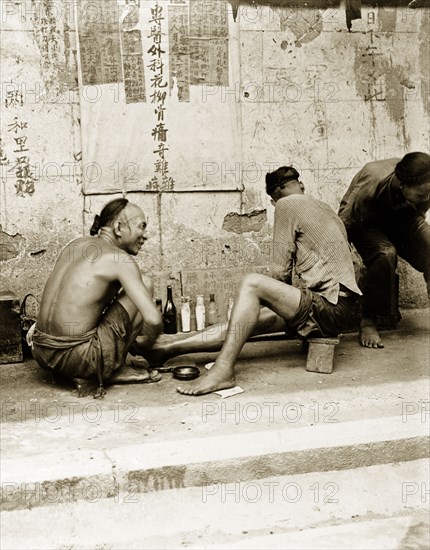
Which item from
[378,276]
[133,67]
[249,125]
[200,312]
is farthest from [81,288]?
[249,125]

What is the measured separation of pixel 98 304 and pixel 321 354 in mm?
1824

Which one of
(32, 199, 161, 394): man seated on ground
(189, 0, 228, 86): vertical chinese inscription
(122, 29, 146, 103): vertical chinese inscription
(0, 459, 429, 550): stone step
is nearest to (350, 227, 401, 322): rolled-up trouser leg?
(189, 0, 228, 86): vertical chinese inscription

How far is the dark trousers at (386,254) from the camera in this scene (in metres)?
6.57

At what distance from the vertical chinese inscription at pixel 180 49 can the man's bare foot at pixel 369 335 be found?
109 inches

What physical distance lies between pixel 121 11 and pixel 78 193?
1.77 metres

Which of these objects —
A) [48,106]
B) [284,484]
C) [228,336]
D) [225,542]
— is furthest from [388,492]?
[48,106]

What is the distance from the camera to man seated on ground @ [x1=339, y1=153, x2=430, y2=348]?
21.3 feet

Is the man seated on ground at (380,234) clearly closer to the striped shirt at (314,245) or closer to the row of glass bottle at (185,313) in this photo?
the striped shirt at (314,245)

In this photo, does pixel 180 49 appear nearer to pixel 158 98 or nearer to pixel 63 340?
pixel 158 98

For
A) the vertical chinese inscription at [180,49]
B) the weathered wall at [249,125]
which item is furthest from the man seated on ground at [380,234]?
the vertical chinese inscription at [180,49]

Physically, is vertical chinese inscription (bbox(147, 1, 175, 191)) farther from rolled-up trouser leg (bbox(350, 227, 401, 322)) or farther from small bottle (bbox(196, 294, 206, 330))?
rolled-up trouser leg (bbox(350, 227, 401, 322))

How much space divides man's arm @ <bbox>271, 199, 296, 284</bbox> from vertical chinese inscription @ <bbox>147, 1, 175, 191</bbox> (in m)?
1.80

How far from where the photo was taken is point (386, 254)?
21.4 feet

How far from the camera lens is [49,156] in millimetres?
6887
